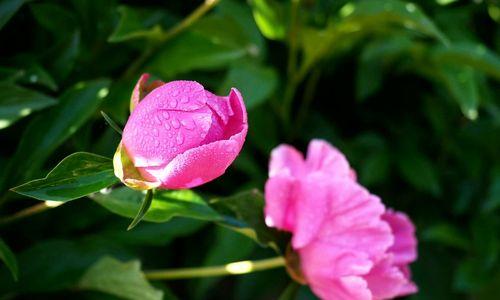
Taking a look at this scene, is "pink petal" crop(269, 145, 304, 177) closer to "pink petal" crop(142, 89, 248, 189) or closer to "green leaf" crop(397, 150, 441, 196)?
"pink petal" crop(142, 89, 248, 189)

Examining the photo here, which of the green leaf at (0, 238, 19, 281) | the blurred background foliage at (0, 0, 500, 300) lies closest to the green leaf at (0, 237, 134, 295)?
the blurred background foliage at (0, 0, 500, 300)

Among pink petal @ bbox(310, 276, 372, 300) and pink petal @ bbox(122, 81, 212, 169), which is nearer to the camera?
pink petal @ bbox(122, 81, 212, 169)

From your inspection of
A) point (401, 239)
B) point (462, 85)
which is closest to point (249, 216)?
point (401, 239)

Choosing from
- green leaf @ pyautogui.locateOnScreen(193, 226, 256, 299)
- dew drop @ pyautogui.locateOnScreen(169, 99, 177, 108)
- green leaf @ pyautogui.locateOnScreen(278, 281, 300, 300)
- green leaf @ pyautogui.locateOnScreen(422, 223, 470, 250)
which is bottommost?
green leaf @ pyautogui.locateOnScreen(422, 223, 470, 250)

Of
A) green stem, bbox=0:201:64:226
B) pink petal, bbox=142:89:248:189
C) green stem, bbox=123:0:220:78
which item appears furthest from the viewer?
green stem, bbox=123:0:220:78

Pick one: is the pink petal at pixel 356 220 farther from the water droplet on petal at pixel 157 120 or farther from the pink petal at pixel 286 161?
the water droplet on petal at pixel 157 120

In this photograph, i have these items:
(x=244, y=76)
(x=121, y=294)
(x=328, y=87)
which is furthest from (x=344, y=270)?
(x=328, y=87)
